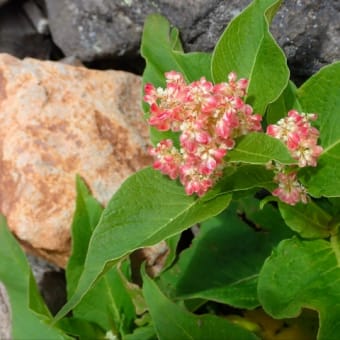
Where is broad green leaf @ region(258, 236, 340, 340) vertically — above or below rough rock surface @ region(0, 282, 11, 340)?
above

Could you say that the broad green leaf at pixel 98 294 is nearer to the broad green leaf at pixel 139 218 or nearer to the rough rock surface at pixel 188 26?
the broad green leaf at pixel 139 218

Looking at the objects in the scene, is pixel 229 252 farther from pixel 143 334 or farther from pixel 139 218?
pixel 139 218

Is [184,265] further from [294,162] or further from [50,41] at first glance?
[50,41]

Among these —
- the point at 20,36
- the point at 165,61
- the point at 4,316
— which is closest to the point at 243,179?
the point at 165,61

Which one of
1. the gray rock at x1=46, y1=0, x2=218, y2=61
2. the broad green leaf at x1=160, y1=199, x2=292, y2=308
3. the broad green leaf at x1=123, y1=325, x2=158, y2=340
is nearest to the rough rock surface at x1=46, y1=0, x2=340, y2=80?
the gray rock at x1=46, y1=0, x2=218, y2=61

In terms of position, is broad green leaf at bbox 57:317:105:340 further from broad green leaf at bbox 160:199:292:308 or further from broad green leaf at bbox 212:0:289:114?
broad green leaf at bbox 212:0:289:114

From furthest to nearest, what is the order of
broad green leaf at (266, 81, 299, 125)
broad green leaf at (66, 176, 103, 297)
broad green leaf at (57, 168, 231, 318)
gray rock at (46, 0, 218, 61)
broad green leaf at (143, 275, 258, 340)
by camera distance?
1. gray rock at (46, 0, 218, 61)
2. broad green leaf at (66, 176, 103, 297)
3. broad green leaf at (143, 275, 258, 340)
4. broad green leaf at (266, 81, 299, 125)
5. broad green leaf at (57, 168, 231, 318)

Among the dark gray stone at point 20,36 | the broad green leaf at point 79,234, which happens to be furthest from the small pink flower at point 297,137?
the dark gray stone at point 20,36
